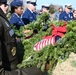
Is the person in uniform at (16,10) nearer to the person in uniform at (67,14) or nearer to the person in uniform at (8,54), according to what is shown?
the person in uniform at (8,54)

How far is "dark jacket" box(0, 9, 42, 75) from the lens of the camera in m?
2.71

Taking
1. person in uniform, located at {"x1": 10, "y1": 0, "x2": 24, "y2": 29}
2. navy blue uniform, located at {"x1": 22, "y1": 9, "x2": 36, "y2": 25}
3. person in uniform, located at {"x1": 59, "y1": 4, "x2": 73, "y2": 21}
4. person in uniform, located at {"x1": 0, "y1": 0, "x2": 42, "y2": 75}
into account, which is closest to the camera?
person in uniform, located at {"x1": 0, "y1": 0, "x2": 42, "y2": 75}

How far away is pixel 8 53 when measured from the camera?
2766mm

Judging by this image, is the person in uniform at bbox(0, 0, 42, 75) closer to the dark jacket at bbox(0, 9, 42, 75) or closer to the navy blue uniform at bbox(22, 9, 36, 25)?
the dark jacket at bbox(0, 9, 42, 75)

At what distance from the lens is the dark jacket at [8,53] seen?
271 cm

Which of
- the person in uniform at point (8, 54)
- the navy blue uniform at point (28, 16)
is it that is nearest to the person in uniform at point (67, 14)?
the navy blue uniform at point (28, 16)

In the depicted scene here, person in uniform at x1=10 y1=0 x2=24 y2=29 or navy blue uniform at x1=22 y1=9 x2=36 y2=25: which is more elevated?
person in uniform at x1=10 y1=0 x2=24 y2=29

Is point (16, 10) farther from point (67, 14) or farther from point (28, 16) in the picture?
point (67, 14)

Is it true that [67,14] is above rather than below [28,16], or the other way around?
below

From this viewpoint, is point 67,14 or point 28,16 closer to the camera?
point 28,16

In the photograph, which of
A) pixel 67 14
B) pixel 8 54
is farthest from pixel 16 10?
pixel 67 14

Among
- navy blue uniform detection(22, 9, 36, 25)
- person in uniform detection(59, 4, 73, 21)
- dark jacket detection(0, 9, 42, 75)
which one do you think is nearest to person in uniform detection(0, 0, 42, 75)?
dark jacket detection(0, 9, 42, 75)

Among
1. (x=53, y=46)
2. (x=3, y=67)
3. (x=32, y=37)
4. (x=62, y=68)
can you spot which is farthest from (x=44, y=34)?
(x=62, y=68)

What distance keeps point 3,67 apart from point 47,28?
940mm
